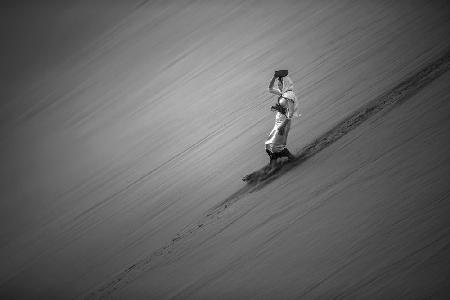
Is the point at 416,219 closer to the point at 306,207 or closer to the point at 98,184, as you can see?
the point at 306,207

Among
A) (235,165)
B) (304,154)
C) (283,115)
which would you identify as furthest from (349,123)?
(235,165)

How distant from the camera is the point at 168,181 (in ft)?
31.1

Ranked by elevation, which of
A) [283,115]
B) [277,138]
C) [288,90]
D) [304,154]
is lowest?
[304,154]

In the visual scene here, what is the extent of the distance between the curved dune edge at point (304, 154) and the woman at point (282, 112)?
15.0 inches

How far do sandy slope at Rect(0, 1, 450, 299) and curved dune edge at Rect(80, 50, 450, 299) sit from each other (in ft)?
0.65

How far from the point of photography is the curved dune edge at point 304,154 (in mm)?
7000

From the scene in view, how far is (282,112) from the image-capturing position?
7.47 m

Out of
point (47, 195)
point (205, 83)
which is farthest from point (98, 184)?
point (205, 83)

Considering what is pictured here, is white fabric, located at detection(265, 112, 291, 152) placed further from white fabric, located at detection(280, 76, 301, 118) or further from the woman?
white fabric, located at detection(280, 76, 301, 118)

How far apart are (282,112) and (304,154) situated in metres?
0.98

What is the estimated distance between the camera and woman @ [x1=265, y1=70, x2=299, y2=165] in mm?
7438

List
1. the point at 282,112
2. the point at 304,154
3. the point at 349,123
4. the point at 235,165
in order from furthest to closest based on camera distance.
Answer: the point at 235,165 < the point at 349,123 < the point at 304,154 < the point at 282,112

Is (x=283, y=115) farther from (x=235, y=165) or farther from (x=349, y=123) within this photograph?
(x=235, y=165)

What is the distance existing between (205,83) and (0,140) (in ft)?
26.2
